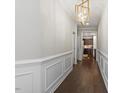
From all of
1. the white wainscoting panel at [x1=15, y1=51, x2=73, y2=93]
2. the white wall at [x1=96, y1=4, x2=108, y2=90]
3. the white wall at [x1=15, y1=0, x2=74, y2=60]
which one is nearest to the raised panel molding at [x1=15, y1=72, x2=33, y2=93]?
the white wainscoting panel at [x1=15, y1=51, x2=73, y2=93]

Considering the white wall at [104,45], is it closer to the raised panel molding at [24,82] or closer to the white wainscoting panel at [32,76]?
the white wainscoting panel at [32,76]

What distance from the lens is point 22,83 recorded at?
2.58m

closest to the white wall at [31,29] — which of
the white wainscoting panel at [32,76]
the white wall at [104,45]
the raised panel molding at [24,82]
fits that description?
the white wainscoting panel at [32,76]

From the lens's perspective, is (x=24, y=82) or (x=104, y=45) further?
(x=104, y=45)

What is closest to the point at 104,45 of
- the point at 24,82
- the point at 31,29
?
the point at 31,29

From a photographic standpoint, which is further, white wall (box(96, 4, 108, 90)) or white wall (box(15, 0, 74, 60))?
white wall (box(96, 4, 108, 90))

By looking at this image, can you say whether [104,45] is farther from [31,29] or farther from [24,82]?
[24,82]

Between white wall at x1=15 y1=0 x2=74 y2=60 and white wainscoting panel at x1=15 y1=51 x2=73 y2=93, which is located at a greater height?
white wall at x1=15 y1=0 x2=74 y2=60

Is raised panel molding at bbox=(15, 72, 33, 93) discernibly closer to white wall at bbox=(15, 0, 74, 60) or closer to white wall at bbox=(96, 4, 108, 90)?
white wall at bbox=(15, 0, 74, 60)

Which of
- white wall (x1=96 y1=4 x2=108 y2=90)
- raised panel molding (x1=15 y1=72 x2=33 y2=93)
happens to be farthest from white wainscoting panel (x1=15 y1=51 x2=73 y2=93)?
white wall (x1=96 y1=4 x2=108 y2=90)

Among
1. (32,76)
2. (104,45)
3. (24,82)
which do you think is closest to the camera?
(24,82)
